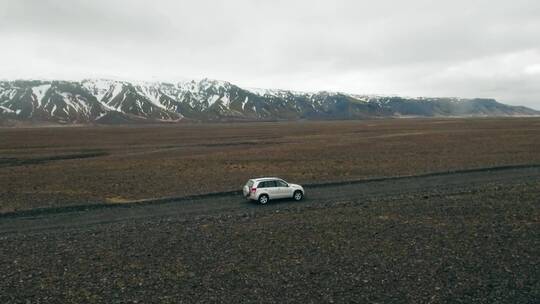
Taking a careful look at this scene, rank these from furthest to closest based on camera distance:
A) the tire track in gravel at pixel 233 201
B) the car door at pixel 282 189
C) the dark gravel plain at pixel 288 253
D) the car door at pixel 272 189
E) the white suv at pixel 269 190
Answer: the car door at pixel 282 189 < the car door at pixel 272 189 < the white suv at pixel 269 190 < the tire track in gravel at pixel 233 201 < the dark gravel plain at pixel 288 253

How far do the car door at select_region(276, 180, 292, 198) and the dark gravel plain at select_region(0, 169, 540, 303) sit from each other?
1573 millimetres

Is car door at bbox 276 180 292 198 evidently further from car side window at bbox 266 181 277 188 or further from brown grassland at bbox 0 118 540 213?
brown grassland at bbox 0 118 540 213

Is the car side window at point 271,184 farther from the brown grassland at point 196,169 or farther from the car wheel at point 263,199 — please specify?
the brown grassland at point 196,169

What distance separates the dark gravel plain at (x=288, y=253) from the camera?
1362 centimetres

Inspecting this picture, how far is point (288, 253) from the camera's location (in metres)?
17.6

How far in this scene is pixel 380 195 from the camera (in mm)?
29953

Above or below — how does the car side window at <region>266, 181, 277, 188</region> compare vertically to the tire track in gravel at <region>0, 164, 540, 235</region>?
above

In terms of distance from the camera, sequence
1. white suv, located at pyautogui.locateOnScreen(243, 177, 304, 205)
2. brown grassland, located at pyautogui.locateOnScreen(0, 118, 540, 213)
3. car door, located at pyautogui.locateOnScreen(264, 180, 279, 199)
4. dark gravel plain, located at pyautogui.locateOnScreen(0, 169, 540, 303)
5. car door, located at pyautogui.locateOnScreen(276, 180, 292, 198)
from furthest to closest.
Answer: brown grassland, located at pyautogui.locateOnScreen(0, 118, 540, 213) < car door, located at pyautogui.locateOnScreen(276, 180, 292, 198) < car door, located at pyautogui.locateOnScreen(264, 180, 279, 199) < white suv, located at pyautogui.locateOnScreen(243, 177, 304, 205) < dark gravel plain, located at pyautogui.locateOnScreen(0, 169, 540, 303)

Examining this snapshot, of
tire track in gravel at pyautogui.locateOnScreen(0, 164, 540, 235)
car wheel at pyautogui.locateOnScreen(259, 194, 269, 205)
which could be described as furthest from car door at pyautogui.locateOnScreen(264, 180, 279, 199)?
tire track in gravel at pyautogui.locateOnScreen(0, 164, 540, 235)

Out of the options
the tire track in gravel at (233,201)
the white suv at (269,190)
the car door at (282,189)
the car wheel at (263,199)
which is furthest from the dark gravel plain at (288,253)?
the car door at (282,189)

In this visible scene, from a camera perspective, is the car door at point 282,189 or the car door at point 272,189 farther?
the car door at point 282,189

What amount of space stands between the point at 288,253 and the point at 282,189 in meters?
12.1

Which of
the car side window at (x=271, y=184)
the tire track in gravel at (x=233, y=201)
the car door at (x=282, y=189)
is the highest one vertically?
the car side window at (x=271, y=184)

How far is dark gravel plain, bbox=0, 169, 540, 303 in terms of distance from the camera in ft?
44.7
